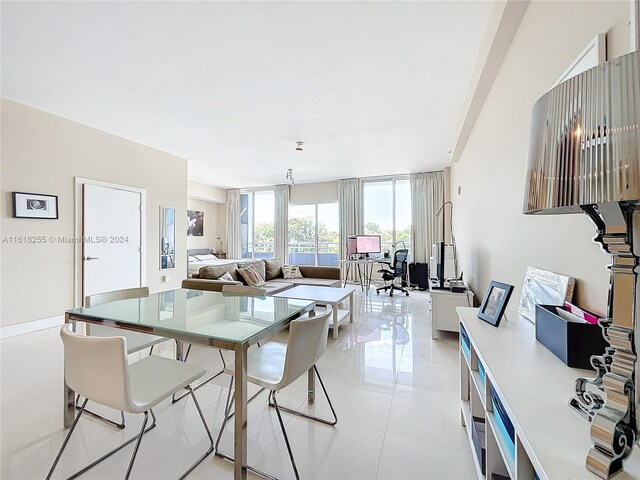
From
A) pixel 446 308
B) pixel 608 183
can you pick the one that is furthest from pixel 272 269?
pixel 608 183

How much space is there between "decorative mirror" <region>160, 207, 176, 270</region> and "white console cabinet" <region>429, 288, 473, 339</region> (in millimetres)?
4595

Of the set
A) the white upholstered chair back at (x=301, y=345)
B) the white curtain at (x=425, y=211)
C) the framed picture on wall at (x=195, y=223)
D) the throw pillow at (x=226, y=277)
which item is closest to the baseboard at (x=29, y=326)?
the throw pillow at (x=226, y=277)

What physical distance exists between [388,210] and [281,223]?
2.99m

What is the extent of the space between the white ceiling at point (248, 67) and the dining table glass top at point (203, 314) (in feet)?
6.74

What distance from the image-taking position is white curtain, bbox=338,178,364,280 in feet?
23.0

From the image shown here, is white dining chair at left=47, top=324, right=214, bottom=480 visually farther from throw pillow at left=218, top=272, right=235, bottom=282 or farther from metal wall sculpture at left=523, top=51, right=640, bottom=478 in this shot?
throw pillow at left=218, top=272, right=235, bottom=282

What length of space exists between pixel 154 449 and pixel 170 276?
418cm

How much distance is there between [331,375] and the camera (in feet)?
7.59

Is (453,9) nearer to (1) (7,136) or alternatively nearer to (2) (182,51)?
(2) (182,51)

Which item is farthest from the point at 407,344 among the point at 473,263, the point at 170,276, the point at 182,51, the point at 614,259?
the point at 170,276

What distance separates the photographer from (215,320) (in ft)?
5.05

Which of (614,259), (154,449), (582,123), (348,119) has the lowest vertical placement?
(154,449)

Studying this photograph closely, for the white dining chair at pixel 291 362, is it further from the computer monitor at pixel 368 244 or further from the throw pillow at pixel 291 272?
the computer monitor at pixel 368 244

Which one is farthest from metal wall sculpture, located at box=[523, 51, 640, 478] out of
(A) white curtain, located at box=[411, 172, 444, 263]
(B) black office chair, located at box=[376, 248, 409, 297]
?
(A) white curtain, located at box=[411, 172, 444, 263]
